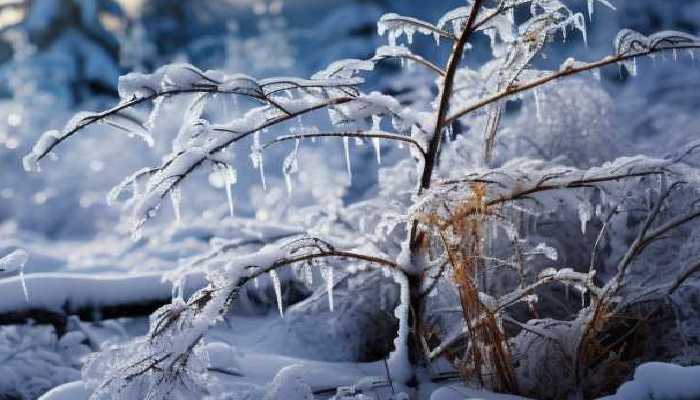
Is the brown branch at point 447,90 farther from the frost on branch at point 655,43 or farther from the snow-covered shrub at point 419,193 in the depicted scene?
the frost on branch at point 655,43

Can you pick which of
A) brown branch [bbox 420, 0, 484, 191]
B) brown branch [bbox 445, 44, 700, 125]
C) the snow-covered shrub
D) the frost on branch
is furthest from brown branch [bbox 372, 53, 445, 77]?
the frost on branch

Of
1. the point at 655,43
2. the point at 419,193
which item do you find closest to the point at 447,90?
the point at 419,193

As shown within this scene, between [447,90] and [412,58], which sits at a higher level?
[412,58]

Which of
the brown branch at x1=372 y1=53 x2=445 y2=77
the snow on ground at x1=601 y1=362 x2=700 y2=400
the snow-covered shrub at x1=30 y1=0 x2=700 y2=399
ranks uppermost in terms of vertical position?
the brown branch at x1=372 y1=53 x2=445 y2=77

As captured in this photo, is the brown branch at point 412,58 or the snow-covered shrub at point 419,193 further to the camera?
the brown branch at point 412,58

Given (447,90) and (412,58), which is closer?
(447,90)

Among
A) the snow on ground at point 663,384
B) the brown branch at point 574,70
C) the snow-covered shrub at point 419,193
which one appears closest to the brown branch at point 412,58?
the snow-covered shrub at point 419,193

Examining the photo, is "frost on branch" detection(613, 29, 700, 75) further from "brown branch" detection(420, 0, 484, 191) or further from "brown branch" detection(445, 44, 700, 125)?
"brown branch" detection(420, 0, 484, 191)

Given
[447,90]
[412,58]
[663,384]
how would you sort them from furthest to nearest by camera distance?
[412,58], [447,90], [663,384]

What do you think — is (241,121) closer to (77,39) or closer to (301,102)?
(301,102)

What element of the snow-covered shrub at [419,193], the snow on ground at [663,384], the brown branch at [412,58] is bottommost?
the snow on ground at [663,384]

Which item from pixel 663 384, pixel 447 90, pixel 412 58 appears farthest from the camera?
pixel 412 58

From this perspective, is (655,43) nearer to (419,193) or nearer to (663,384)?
(419,193)

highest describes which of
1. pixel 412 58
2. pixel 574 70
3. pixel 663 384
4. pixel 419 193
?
pixel 412 58
